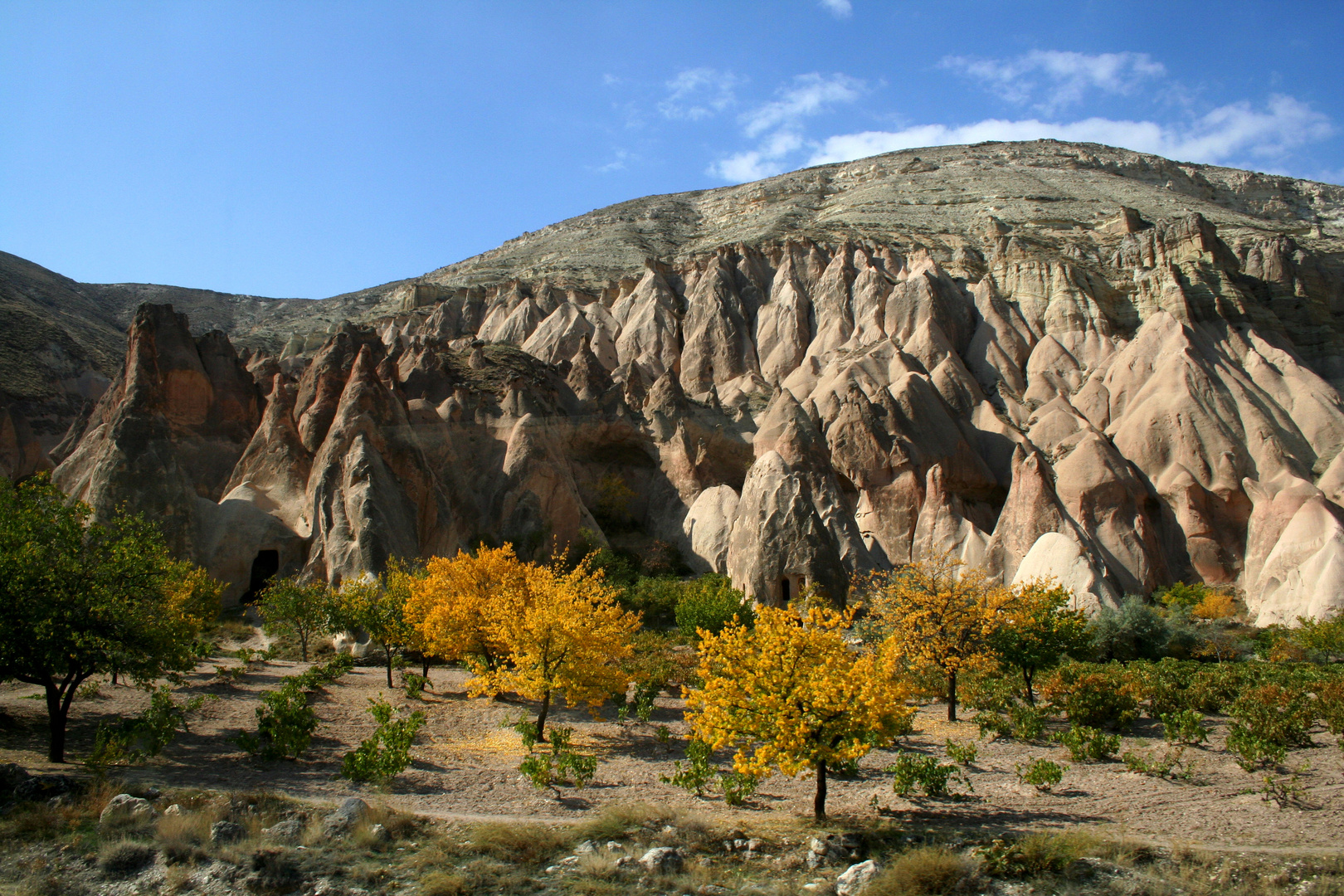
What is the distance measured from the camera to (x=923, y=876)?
962 centimetres

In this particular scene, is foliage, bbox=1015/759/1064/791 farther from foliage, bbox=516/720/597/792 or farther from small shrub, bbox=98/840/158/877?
small shrub, bbox=98/840/158/877

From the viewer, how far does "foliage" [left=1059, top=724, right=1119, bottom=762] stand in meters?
14.7

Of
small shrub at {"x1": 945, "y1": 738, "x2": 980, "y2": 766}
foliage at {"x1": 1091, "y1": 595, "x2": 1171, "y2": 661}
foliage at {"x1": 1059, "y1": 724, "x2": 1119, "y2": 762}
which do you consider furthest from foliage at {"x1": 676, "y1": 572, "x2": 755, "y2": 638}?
foliage at {"x1": 1059, "y1": 724, "x2": 1119, "y2": 762}

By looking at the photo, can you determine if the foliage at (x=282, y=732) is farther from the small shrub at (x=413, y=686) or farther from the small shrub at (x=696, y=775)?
the small shrub at (x=696, y=775)

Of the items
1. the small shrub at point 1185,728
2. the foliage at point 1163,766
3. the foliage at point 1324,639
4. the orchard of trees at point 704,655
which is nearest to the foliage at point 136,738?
the orchard of trees at point 704,655

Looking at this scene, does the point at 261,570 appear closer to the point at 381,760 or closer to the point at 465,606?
the point at 465,606

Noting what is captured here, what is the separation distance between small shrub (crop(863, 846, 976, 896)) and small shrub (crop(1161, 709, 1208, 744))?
771cm

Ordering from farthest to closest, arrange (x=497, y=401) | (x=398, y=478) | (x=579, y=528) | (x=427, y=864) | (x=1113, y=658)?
1. (x=497, y=401)
2. (x=579, y=528)
3. (x=398, y=478)
4. (x=1113, y=658)
5. (x=427, y=864)

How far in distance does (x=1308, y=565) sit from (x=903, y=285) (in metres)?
33.4

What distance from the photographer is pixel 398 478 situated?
107 feet

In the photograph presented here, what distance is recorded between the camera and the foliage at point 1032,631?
19.7 meters

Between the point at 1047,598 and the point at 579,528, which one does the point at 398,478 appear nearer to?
the point at 579,528

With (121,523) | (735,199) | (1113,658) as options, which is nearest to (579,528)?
(1113,658)

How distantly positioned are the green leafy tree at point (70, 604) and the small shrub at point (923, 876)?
1131cm
